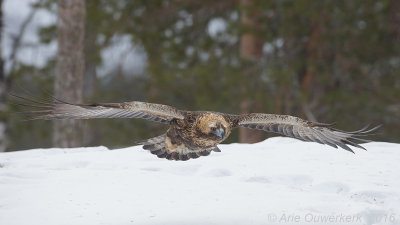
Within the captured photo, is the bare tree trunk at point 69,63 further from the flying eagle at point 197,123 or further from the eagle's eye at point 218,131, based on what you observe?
the eagle's eye at point 218,131

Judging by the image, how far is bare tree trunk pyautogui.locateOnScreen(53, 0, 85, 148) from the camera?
444 inches

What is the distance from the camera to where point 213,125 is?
5613mm

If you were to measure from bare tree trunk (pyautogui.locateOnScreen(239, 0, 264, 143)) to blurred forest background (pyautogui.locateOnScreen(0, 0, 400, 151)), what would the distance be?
29mm

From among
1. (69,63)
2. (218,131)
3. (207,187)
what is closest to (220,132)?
(218,131)

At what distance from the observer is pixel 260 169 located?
7.04 metres

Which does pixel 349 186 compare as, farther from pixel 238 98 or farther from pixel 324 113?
pixel 324 113

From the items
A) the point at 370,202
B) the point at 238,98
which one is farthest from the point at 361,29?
the point at 370,202

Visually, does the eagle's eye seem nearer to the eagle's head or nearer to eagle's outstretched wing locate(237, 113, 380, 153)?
the eagle's head

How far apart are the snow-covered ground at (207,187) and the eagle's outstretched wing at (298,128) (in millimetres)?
643

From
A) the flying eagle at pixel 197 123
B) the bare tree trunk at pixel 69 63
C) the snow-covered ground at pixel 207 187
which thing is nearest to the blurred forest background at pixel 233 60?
the bare tree trunk at pixel 69 63

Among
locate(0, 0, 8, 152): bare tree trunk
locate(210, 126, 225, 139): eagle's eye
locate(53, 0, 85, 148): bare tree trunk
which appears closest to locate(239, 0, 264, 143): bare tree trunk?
locate(53, 0, 85, 148): bare tree trunk

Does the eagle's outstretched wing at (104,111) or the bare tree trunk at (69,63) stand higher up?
the bare tree trunk at (69,63)

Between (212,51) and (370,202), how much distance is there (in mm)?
9870

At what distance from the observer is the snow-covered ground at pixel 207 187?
17.1 ft
